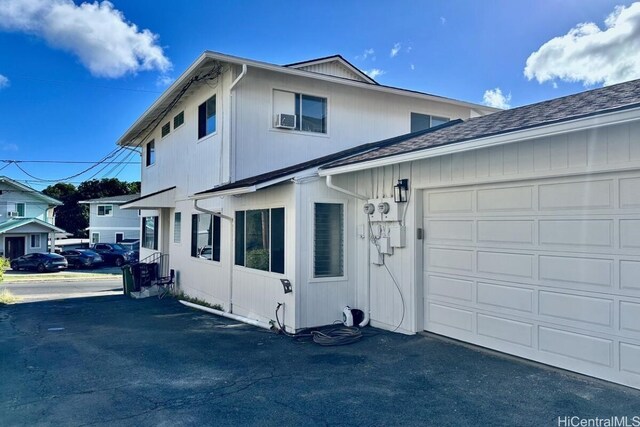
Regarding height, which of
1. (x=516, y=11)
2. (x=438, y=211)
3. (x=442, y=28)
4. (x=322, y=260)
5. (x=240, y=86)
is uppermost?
(x=442, y=28)

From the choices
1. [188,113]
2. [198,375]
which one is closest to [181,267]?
[188,113]

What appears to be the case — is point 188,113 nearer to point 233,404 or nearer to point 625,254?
point 233,404

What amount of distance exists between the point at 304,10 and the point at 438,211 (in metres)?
8.06

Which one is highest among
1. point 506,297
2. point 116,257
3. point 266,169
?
point 266,169

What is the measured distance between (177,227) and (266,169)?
17.4ft

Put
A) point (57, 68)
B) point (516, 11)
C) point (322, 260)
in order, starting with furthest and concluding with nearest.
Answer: point (57, 68) < point (516, 11) < point (322, 260)

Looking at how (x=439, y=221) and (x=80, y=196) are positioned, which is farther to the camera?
(x=80, y=196)

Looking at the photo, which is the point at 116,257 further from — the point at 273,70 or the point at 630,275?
the point at 630,275

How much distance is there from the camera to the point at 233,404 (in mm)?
4234

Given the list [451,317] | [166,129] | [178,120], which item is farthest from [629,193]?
[166,129]

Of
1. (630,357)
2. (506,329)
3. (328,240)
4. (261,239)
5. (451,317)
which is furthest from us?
(261,239)

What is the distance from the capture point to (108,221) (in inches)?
1478

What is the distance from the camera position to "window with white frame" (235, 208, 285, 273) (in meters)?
7.71

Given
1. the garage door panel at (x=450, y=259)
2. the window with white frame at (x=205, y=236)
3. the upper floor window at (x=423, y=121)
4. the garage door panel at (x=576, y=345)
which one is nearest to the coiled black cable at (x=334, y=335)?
the garage door panel at (x=450, y=259)
